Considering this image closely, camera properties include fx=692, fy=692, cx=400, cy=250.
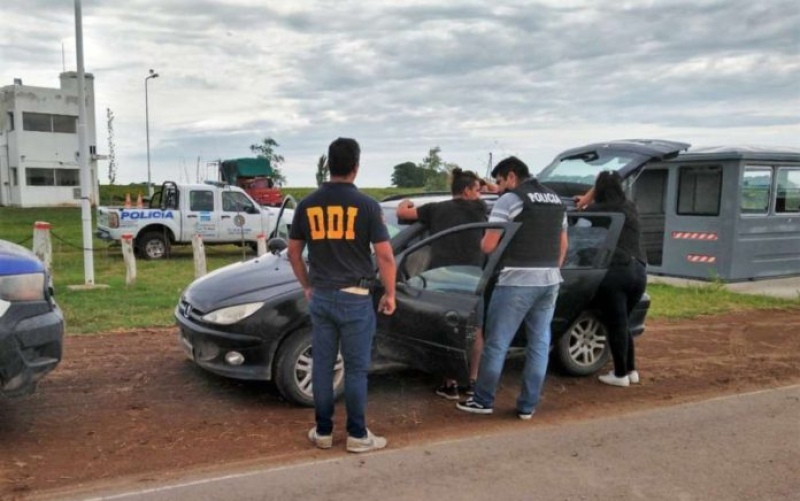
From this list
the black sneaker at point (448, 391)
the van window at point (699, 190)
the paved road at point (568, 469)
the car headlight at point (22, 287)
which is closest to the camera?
the paved road at point (568, 469)

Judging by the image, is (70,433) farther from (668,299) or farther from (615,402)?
(668,299)

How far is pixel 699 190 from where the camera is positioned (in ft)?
41.1

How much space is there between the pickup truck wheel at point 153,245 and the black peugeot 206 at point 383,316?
1103cm

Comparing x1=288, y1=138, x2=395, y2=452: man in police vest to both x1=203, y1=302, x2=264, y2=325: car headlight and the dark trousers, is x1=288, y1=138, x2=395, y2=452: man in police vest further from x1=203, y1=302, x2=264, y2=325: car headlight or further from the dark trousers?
the dark trousers

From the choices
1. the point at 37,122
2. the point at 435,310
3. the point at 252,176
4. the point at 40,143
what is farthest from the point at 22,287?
the point at 37,122

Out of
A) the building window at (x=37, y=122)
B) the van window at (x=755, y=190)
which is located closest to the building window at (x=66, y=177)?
the building window at (x=37, y=122)

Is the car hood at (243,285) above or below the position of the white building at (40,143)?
below

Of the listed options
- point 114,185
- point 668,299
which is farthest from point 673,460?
point 114,185

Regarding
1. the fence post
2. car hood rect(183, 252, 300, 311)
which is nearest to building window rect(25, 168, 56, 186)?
the fence post

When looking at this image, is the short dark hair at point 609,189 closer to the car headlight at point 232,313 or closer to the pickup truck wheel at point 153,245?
the car headlight at point 232,313

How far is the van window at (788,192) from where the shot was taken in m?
12.6

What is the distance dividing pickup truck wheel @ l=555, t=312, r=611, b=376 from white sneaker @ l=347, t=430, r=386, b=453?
2.20m

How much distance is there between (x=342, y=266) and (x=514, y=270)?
4.51 feet

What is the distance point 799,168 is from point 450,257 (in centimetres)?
1045
